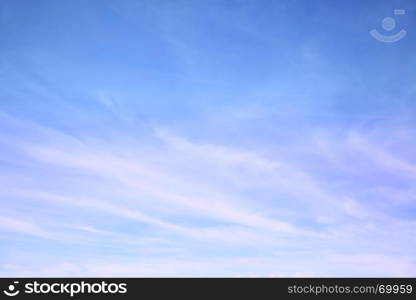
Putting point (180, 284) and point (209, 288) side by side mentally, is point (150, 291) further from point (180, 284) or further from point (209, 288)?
point (209, 288)

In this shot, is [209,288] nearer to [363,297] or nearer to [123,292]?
[123,292]

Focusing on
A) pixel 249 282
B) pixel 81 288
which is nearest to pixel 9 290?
pixel 81 288

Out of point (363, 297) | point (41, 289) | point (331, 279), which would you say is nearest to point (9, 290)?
point (41, 289)

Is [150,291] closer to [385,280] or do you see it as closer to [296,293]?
[296,293]

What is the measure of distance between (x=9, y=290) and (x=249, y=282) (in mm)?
3466

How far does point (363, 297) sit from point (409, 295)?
→ 0.68 meters

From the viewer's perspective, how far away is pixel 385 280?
222 inches

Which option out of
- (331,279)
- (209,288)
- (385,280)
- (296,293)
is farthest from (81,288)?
(385,280)

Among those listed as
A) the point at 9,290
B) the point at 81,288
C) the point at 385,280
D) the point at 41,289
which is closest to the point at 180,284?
the point at 81,288

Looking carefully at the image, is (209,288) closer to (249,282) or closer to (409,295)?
(249,282)

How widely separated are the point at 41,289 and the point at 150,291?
5.12 feet

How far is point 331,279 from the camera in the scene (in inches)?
222

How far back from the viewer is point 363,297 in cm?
554

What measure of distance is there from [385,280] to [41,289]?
16.4 feet
